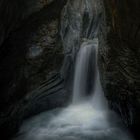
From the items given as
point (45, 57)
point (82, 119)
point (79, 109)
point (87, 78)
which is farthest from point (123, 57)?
point (87, 78)

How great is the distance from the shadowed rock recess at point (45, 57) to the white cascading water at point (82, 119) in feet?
1.52

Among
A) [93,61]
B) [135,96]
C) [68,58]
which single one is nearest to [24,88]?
[135,96]

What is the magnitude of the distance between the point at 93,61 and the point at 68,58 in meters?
1.41

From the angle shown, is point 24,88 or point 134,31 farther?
point 24,88

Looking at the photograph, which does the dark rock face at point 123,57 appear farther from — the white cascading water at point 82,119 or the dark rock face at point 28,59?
the dark rock face at point 28,59

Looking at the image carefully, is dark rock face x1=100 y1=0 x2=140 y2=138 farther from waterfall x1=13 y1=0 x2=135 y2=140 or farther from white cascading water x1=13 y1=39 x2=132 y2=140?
waterfall x1=13 y1=0 x2=135 y2=140

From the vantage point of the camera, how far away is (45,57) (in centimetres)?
852

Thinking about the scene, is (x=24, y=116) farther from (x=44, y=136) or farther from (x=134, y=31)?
(x=134, y=31)

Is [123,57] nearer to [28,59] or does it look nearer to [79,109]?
[28,59]

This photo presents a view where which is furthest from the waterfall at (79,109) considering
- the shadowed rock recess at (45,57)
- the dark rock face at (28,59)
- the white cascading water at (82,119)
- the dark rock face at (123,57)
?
the dark rock face at (123,57)

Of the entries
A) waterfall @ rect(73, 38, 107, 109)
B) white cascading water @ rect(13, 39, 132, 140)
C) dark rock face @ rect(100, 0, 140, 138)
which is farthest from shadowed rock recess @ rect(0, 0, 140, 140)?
waterfall @ rect(73, 38, 107, 109)

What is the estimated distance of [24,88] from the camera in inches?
305

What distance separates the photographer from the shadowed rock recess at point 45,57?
6199 mm

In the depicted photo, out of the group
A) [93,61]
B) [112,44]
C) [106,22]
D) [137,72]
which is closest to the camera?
[137,72]
